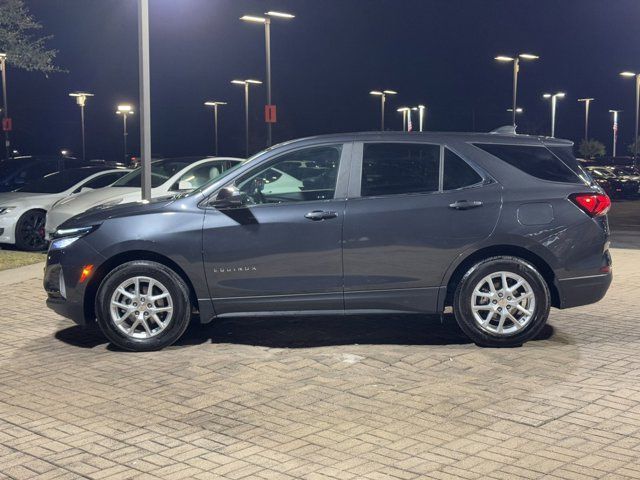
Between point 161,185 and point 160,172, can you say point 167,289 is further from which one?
point 160,172

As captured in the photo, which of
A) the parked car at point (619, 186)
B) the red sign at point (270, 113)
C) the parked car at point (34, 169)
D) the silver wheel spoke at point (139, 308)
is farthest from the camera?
the parked car at point (619, 186)

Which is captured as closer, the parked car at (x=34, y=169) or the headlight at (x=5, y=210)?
the headlight at (x=5, y=210)

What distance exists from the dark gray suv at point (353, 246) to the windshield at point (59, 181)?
925 cm

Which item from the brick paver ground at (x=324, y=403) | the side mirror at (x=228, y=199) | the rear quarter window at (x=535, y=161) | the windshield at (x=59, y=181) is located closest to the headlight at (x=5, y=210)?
the windshield at (x=59, y=181)

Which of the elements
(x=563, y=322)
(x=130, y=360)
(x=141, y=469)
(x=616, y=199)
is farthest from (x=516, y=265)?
(x=616, y=199)

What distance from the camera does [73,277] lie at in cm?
783

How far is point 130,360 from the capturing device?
24.6 ft

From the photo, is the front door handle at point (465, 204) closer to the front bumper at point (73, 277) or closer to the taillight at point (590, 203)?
the taillight at point (590, 203)

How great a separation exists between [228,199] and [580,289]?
2987 millimetres

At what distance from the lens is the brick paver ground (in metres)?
5.01

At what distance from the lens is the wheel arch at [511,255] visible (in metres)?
7.81

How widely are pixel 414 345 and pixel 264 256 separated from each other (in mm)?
1451

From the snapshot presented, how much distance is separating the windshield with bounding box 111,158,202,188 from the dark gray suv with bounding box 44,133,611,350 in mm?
6697

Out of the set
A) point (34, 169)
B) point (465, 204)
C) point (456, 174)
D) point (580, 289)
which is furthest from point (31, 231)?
point (580, 289)
